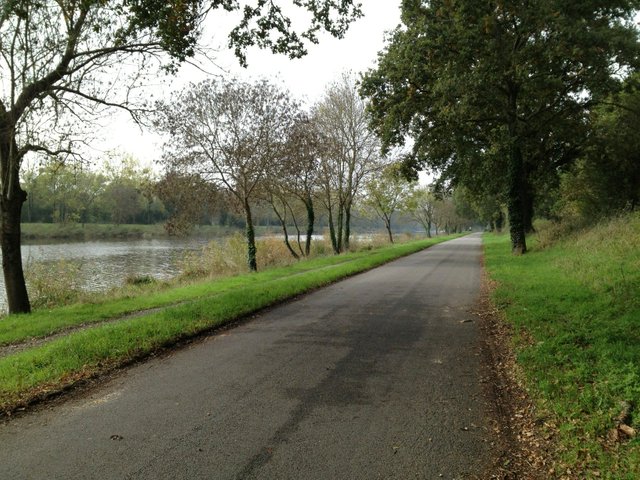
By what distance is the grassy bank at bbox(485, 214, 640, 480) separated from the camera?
3562 millimetres

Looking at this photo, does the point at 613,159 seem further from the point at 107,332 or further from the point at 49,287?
the point at 49,287

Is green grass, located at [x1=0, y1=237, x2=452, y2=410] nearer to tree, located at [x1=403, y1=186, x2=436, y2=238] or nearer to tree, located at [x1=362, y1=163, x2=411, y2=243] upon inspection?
tree, located at [x1=362, y1=163, x2=411, y2=243]

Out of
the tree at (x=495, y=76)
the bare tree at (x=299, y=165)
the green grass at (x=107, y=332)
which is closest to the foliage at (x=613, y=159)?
the tree at (x=495, y=76)

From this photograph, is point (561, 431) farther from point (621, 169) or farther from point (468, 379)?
point (621, 169)

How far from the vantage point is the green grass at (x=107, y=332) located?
5.52m

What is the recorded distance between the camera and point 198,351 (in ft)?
22.2

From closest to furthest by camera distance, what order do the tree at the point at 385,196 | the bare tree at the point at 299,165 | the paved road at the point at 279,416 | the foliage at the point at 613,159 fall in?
1. the paved road at the point at 279,416
2. the bare tree at the point at 299,165
3. the foliage at the point at 613,159
4. the tree at the point at 385,196

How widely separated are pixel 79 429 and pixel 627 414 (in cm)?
541

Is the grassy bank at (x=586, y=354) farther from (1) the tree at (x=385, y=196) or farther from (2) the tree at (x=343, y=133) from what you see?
(1) the tree at (x=385, y=196)

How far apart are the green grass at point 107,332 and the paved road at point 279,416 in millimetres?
580

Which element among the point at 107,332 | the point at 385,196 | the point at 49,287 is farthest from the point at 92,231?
the point at 107,332

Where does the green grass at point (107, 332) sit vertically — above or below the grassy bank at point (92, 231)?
below

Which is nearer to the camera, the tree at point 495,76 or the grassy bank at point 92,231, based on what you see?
the tree at point 495,76

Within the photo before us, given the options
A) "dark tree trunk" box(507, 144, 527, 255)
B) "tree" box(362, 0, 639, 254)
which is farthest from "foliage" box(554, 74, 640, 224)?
"dark tree trunk" box(507, 144, 527, 255)
